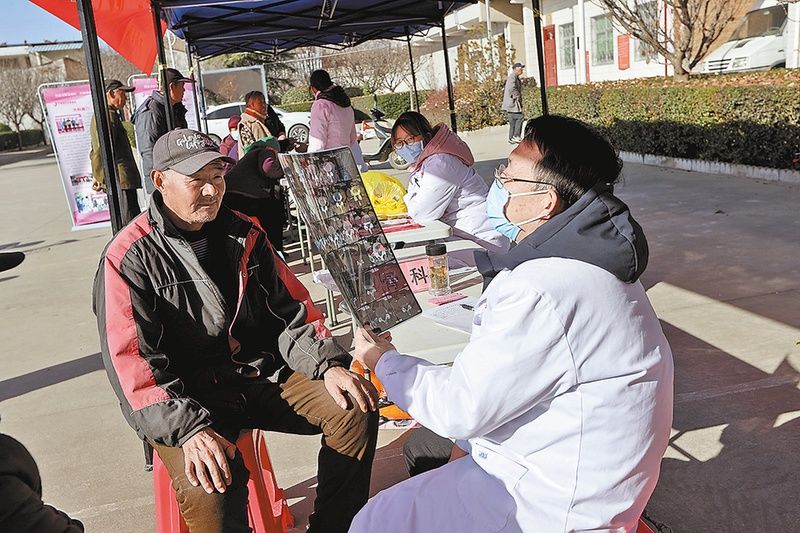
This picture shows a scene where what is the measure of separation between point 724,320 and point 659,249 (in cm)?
215

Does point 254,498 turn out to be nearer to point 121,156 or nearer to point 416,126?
point 416,126

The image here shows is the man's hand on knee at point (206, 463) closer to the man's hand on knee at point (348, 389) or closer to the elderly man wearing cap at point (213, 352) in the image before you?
the elderly man wearing cap at point (213, 352)

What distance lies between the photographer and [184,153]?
8.48 feet

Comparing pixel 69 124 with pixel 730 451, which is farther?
pixel 69 124

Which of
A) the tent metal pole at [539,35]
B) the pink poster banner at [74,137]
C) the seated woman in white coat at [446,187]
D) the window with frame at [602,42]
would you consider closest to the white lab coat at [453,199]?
the seated woman in white coat at [446,187]

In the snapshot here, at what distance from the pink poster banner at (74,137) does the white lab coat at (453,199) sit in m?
6.79

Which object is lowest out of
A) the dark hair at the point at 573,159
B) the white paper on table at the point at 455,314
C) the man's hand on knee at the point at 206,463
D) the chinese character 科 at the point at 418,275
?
the man's hand on knee at the point at 206,463

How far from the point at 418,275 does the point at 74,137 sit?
764cm

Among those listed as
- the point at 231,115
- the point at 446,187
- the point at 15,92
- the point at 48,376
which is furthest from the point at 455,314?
the point at 15,92

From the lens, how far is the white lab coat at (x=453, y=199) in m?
4.53

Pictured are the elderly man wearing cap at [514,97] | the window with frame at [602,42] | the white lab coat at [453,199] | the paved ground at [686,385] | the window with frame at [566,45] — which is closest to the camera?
the paved ground at [686,385]

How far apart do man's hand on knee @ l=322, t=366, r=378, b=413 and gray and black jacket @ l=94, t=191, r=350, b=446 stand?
0.05 meters

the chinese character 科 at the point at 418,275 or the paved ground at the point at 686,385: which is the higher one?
the chinese character 科 at the point at 418,275

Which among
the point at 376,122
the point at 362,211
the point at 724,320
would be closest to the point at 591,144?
the point at 362,211
